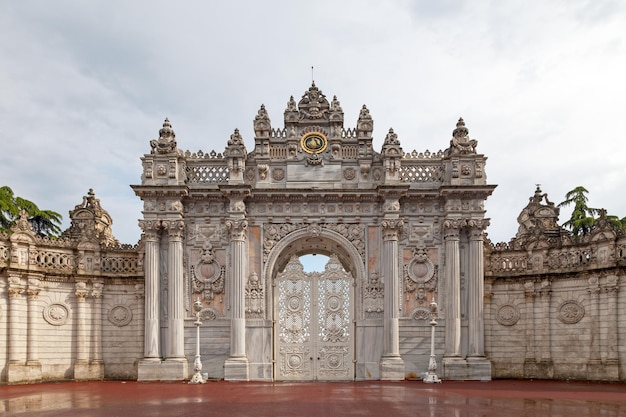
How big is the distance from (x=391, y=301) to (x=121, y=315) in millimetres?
11298

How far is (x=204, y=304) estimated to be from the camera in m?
27.8

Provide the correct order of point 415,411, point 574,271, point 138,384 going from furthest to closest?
1. point 574,271
2. point 138,384
3. point 415,411

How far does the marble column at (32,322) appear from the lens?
1034 inches

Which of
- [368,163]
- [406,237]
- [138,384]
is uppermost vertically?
[368,163]

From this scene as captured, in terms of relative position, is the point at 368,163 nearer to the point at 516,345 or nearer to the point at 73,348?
the point at 516,345

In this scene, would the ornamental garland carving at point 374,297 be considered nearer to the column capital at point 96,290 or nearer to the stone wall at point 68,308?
the stone wall at point 68,308

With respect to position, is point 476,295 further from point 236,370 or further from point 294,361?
point 236,370

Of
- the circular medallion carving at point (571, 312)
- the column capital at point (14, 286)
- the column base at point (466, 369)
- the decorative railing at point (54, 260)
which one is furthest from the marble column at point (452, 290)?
the column capital at point (14, 286)

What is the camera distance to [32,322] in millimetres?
26438

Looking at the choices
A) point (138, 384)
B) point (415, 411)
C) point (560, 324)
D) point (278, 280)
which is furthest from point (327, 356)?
point (415, 411)

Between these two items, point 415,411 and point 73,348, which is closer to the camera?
point 415,411

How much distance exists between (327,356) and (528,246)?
A: 961 cm

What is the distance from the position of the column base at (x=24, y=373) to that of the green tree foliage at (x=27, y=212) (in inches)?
466

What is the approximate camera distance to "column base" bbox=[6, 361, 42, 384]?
2548 cm
